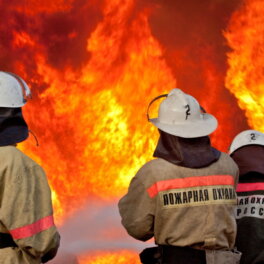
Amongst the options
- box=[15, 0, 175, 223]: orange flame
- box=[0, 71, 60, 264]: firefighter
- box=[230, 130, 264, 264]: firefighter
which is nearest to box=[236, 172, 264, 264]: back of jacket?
box=[230, 130, 264, 264]: firefighter

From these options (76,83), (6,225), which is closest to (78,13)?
(76,83)

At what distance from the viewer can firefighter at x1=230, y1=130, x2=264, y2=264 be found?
186 inches

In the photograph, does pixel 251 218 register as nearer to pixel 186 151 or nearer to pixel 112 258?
pixel 186 151

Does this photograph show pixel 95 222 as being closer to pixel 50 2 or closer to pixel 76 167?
pixel 76 167

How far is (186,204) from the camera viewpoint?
154 inches

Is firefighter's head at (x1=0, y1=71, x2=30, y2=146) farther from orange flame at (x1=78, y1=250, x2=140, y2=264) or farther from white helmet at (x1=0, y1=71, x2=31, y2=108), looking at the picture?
orange flame at (x1=78, y1=250, x2=140, y2=264)

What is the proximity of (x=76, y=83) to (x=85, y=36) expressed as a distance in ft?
3.05

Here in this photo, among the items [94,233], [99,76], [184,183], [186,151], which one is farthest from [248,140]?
[94,233]

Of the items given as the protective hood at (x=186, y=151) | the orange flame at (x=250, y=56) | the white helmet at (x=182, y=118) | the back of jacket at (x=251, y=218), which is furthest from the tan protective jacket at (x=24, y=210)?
the orange flame at (x=250, y=56)

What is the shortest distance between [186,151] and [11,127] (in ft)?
4.50

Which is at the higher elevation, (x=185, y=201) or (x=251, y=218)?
(x=185, y=201)

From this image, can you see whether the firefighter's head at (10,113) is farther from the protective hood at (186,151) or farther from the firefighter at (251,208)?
the firefighter at (251,208)

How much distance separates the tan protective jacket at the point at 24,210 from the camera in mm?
3301

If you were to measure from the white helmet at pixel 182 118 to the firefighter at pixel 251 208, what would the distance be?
0.83 metres
